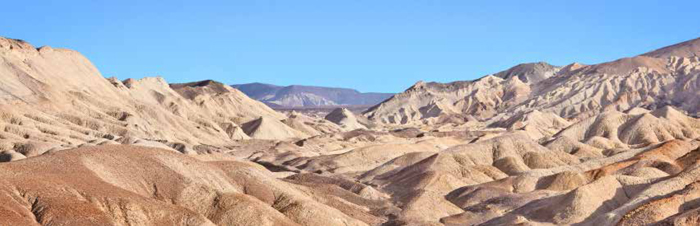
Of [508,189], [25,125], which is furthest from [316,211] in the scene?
[25,125]

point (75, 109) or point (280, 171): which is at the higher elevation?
point (75, 109)

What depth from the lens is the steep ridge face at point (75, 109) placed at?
112 meters

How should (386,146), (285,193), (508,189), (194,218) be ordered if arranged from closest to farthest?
(194,218) → (285,193) → (508,189) → (386,146)

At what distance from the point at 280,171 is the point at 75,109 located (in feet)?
121

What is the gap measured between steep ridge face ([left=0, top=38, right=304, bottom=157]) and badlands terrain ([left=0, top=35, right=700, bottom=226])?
304mm

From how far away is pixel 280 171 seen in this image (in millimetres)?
104625

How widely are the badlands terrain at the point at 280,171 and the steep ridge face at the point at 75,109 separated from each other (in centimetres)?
30

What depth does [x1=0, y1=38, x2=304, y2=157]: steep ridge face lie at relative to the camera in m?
112

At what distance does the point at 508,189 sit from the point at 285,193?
22489mm

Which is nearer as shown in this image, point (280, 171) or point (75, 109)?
point (280, 171)

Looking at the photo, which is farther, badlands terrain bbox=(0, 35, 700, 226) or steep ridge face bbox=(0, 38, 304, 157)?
steep ridge face bbox=(0, 38, 304, 157)

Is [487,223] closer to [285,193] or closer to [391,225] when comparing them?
[391,225]

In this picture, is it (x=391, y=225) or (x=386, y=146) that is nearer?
(x=391, y=225)

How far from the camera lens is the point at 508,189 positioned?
81188mm
